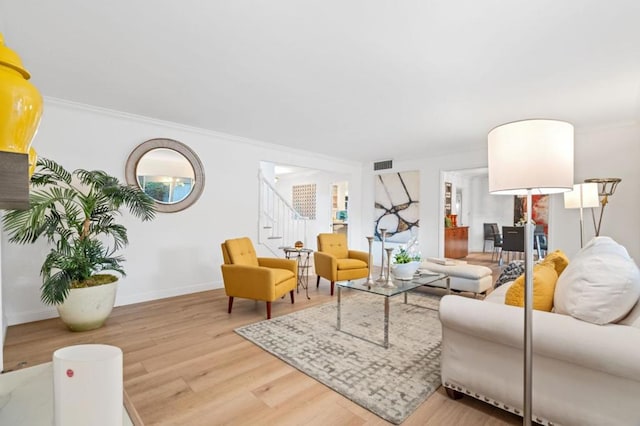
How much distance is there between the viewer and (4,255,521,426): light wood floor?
1700mm

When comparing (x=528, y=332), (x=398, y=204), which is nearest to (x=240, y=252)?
(x=528, y=332)

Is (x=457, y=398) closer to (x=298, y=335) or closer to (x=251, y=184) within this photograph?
(x=298, y=335)

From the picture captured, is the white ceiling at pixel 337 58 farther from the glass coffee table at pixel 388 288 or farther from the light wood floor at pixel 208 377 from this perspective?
the light wood floor at pixel 208 377

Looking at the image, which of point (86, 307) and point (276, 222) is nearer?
point (86, 307)

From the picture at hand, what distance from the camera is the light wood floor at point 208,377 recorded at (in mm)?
1700

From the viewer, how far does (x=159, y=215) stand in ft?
13.2

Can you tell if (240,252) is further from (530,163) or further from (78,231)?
(530,163)

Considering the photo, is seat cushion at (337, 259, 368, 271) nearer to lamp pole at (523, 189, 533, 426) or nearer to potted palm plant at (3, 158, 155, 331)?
potted palm plant at (3, 158, 155, 331)

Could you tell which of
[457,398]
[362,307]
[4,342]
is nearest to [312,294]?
[362,307]

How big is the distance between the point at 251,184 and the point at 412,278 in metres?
2.93

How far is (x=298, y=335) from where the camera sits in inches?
109

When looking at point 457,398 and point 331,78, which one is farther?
point 331,78

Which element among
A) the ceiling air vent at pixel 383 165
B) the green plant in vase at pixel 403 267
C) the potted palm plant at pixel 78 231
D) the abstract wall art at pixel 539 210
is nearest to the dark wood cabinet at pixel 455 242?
the abstract wall art at pixel 539 210

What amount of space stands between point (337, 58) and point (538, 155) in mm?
Result: 1691
